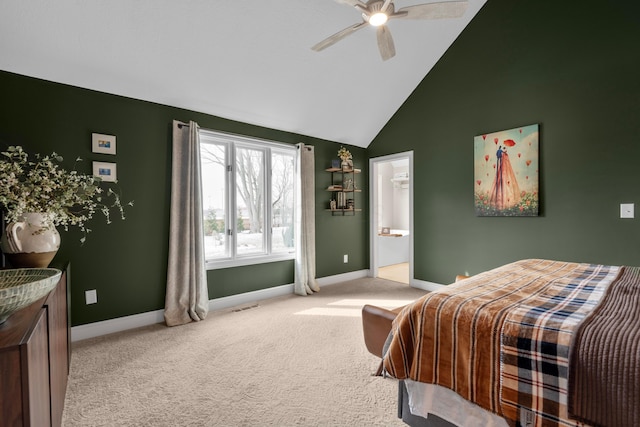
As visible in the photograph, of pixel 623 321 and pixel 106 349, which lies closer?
pixel 623 321

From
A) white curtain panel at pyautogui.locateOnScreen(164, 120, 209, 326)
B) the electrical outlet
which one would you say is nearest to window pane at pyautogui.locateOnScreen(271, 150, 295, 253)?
white curtain panel at pyautogui.locateOnScreen(164, 120, 209, 326)

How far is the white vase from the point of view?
5.96 feet

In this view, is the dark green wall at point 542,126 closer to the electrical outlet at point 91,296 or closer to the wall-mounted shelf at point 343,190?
the wall-mounted shelf at point 343,190

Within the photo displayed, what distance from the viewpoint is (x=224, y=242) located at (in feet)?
12.8

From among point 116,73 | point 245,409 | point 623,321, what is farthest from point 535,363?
point 116,73

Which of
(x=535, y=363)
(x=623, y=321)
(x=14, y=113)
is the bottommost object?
(x=535, y=363)

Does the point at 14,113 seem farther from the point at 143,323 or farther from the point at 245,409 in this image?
the point at 245,409

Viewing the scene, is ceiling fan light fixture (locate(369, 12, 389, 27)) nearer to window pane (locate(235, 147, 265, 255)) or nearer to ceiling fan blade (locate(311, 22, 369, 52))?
ceiling fan blade (locate(311, 22, 369, 52))

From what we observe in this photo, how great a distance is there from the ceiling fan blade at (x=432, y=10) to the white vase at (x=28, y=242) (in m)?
2.71

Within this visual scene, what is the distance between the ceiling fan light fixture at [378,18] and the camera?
214cm

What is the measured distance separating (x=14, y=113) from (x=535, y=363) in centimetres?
391

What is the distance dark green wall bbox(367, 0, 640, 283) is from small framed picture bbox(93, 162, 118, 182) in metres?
3.80

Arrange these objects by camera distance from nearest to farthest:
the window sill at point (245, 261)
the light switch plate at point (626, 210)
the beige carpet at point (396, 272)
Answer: the light switch plate at point (626, 210), the window sill at point (245, 261), the beige carpet at point (396, 272)

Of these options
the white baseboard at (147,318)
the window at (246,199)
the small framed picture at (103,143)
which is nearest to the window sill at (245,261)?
the window at (246,199)
